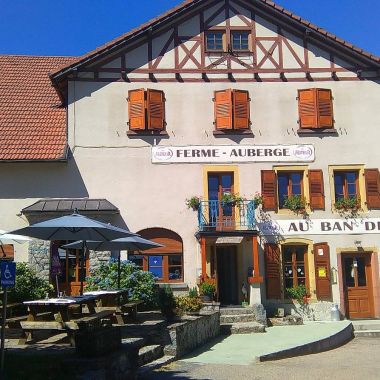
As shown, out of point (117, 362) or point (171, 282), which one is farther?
point (171, 282)

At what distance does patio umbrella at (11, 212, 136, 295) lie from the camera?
871 cm

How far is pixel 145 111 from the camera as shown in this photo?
662 inches

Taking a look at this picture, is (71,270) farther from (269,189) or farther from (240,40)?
(240,40)

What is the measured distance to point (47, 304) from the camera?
27.0 feet

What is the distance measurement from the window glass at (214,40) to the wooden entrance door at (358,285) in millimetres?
7710

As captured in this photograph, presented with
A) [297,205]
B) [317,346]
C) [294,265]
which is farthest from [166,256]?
[317,346]

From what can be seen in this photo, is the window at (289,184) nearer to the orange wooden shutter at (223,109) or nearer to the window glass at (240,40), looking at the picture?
the orange wooden shutter at (223,109)

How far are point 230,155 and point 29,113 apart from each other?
21.9 ft

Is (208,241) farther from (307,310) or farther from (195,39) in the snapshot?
(195,39)

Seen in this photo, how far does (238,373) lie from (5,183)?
32.5ft

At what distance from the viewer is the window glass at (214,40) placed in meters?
17.6

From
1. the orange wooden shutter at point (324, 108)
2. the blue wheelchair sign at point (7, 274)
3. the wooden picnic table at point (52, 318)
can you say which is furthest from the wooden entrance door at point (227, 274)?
the blue wheelchair sign at point (7, 274)

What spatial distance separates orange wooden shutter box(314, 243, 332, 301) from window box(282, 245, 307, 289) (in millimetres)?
411

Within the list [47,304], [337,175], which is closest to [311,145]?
[337,175]
